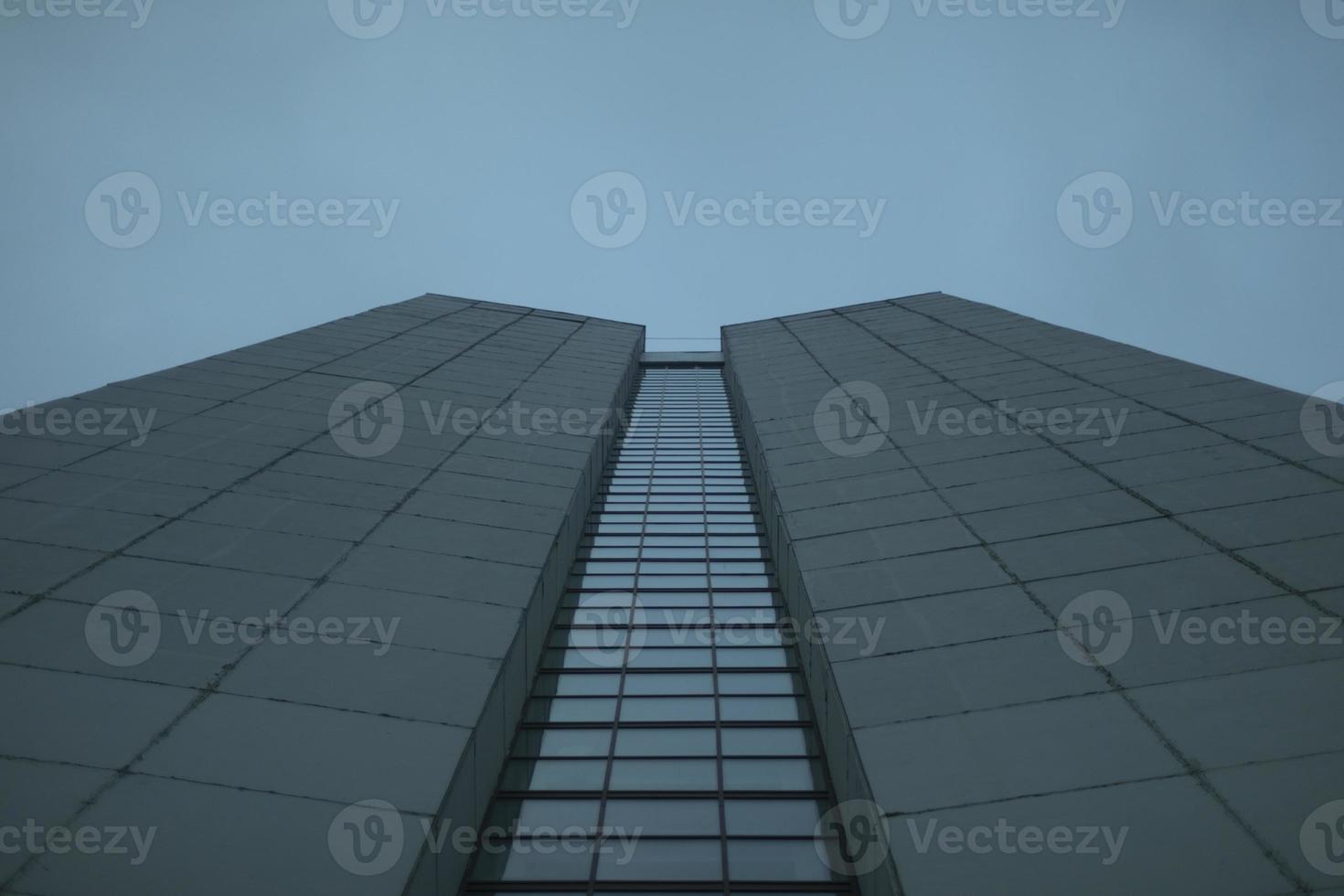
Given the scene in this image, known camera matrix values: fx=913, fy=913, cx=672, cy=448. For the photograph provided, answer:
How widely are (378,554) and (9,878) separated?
6.46 m

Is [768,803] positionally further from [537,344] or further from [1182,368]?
[537,344]

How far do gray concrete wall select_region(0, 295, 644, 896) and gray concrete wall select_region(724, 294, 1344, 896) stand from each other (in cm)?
413

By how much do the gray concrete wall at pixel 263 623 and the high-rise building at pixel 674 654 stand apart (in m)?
0.05

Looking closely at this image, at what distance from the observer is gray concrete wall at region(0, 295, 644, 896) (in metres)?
7.66

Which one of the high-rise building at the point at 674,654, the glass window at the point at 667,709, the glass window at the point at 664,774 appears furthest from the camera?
the glass window at the point at 667,709

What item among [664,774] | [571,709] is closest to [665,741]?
[664,774]

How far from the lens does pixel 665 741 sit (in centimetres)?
1095

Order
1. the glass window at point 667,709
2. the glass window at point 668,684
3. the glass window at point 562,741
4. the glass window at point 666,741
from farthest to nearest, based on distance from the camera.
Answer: the glass window at point 668,684, the glass window at point 667,709, the glass window at point 562,741, the glass window at point 666,741

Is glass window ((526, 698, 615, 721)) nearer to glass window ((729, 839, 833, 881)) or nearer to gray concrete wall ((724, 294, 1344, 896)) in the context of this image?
gray concrete wall ((724, 294, 1344, 896))

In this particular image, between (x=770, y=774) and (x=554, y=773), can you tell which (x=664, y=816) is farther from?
(x=554, y=773)

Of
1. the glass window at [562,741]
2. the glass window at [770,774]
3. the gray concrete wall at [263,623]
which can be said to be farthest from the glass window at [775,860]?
the gray concrete wall at [263,623]

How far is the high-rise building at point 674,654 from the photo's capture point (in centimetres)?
771

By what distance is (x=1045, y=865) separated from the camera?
7.42m

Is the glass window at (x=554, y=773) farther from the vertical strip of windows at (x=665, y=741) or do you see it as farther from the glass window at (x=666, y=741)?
the glass window at (x=666, y=741)
